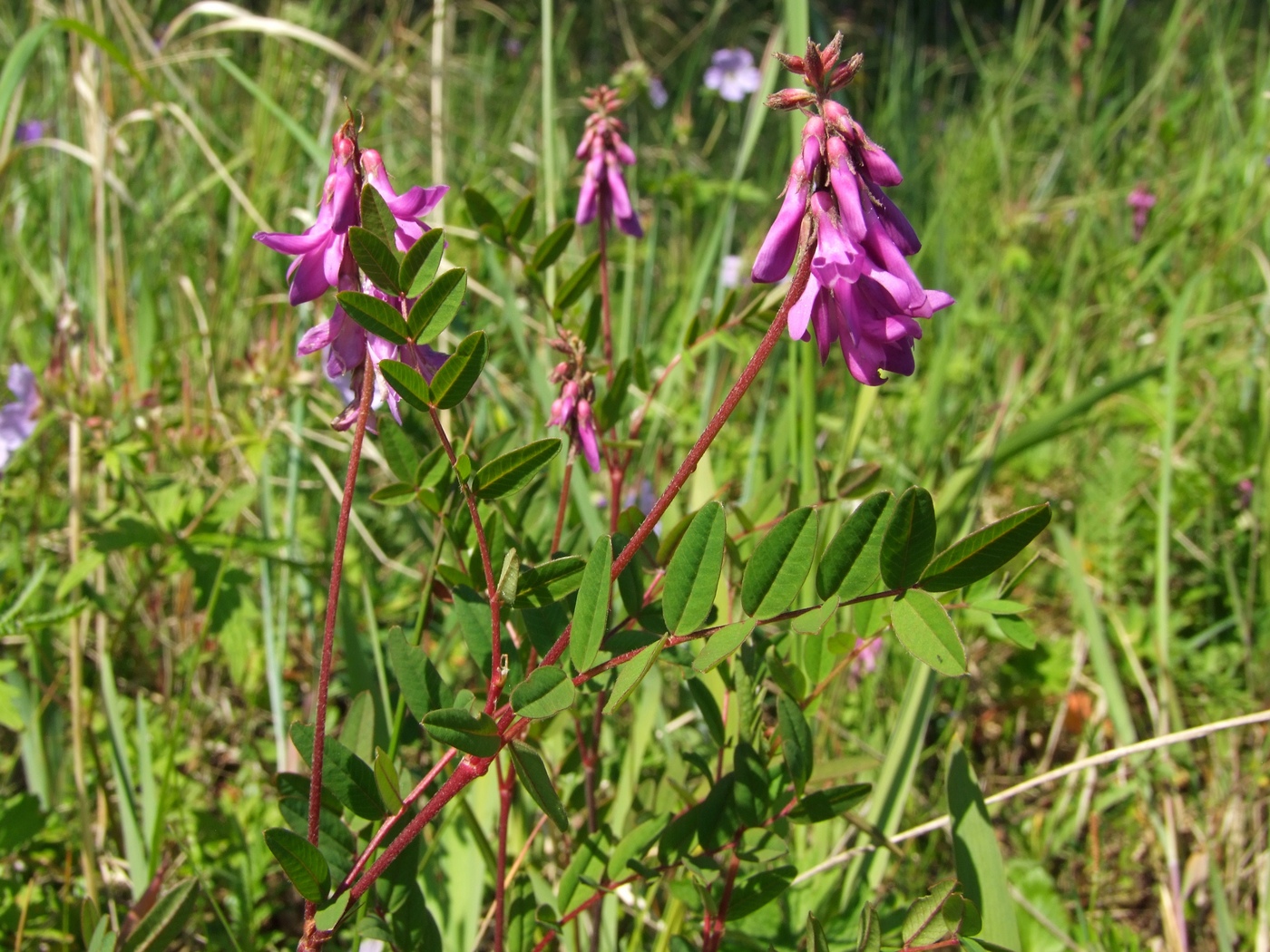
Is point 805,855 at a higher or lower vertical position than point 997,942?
lower

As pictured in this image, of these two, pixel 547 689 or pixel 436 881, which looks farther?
pixel 436 881

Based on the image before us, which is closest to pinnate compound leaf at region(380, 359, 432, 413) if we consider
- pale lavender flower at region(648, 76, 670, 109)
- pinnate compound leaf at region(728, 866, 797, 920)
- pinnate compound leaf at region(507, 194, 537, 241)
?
pinnate compound leaf at region(507, 194, 537, 241)

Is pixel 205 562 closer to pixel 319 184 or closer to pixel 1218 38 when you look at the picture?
pixel 319 184

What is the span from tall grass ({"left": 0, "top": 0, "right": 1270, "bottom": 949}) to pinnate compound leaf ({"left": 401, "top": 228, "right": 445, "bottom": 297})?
455 mm

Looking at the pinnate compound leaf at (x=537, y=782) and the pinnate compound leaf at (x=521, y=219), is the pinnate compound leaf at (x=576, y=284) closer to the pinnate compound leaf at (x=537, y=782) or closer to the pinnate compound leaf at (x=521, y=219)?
the pinnate compound leaf at (x=521, y=219)

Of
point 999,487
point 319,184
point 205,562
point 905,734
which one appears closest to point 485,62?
point 319,184

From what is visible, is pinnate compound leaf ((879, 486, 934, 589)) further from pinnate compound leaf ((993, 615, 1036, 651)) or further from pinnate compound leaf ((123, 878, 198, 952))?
pinnate compound leaf ((123, 878, 198, 952))

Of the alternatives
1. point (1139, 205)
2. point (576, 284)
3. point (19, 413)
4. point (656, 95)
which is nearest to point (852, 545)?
point (576, 284)

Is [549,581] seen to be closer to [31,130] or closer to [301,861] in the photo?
[301,861]

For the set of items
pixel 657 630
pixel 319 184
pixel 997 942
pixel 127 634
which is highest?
pixel 319 184

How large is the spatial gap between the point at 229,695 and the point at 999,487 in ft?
6.06

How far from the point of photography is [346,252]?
2.71 feet

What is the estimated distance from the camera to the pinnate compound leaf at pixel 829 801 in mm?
907

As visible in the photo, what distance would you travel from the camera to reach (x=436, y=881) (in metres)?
1.27
